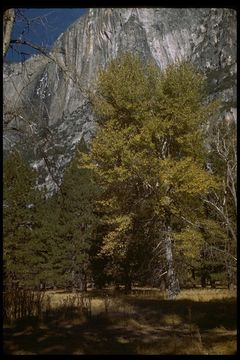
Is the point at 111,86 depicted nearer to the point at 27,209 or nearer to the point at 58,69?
the point at 58,69

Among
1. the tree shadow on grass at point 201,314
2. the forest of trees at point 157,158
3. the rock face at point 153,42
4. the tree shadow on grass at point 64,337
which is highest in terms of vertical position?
the rock face at point 153,42

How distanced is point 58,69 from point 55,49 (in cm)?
35

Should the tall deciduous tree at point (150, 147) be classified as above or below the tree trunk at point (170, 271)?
above

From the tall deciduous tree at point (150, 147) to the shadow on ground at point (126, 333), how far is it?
15.3 ft

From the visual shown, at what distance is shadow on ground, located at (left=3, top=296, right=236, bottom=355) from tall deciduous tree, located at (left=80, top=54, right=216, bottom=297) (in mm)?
4660

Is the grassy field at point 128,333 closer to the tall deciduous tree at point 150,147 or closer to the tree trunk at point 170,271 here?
the tree trunk at point 170,271

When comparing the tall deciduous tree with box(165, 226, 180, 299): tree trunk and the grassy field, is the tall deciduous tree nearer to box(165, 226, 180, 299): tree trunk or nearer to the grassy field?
box(165, 226, 180, 299): tree trunk

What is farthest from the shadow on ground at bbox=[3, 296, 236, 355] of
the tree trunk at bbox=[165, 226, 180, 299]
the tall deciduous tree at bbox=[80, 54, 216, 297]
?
the tall deciduous tree at bbox=[80, 54, 216, 297]

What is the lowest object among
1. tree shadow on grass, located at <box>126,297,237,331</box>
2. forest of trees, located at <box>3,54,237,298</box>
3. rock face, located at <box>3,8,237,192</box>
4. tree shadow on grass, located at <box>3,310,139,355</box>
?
tree shadow on grass, located at <box>126,297,237,331</box>

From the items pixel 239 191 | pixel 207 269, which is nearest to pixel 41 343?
pixel 239 191

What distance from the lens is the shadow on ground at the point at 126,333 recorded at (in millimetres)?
6613

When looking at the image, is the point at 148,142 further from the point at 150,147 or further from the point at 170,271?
the point at 170,271

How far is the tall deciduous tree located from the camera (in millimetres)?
15266

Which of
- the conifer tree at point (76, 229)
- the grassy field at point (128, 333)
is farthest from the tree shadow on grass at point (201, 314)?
the conifer tree at point (76, 229)
